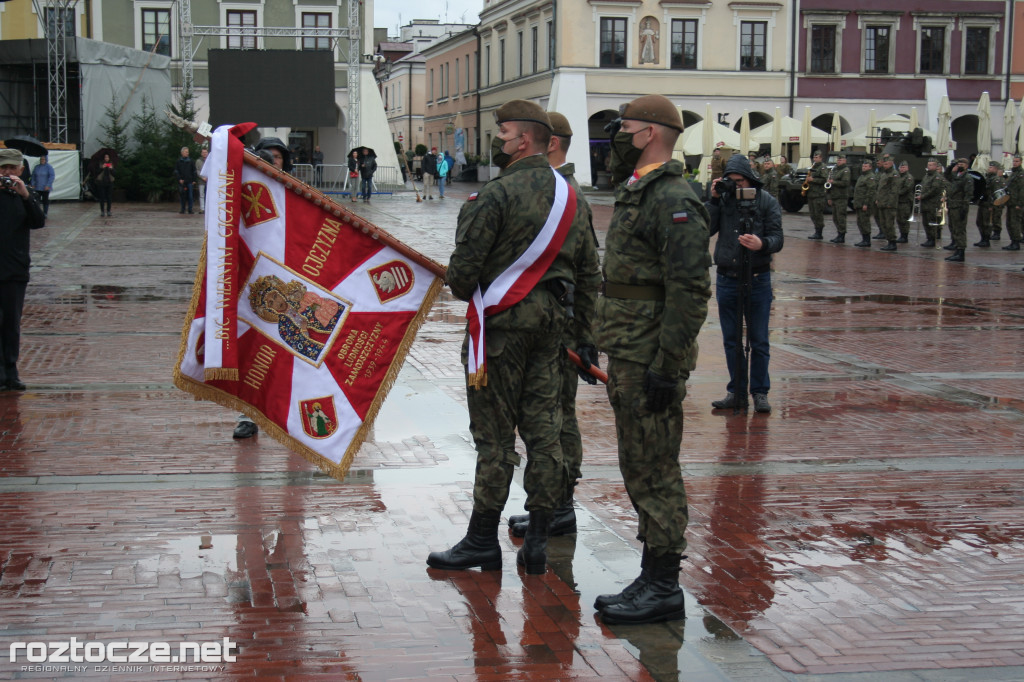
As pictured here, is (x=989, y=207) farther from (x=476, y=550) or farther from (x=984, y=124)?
(x=476, y=550)

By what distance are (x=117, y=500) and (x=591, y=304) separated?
2794mm

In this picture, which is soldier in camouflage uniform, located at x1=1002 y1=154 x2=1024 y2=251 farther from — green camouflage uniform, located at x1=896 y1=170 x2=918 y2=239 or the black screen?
the black screen

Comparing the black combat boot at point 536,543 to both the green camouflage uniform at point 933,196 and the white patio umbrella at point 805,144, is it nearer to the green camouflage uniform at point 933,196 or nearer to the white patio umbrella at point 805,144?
the green camouflage uniform at point 933,196

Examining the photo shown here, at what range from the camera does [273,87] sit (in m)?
41.6

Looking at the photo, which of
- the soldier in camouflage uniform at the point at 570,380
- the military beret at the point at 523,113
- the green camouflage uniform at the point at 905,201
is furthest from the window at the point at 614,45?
the military beret at the point at 523,113

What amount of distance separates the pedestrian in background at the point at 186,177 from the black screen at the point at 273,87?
10089 mm

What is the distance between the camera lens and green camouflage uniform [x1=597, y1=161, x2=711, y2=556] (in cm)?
440

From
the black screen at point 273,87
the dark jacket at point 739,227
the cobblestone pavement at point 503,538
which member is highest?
the black screen at point 273,87

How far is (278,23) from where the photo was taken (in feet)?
163

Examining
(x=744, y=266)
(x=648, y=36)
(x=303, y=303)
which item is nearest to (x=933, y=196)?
(x=744, y=266)

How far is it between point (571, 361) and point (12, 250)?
18.3 feet

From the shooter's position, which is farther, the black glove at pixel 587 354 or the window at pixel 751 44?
the window at pixel 751 44

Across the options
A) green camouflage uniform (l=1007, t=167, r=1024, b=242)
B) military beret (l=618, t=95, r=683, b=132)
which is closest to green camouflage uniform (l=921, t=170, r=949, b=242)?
green camouflage uniform (l=1007, t=167, r=1024, b=242)

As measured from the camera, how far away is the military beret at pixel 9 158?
8.91 metres
